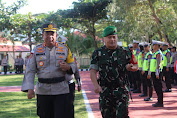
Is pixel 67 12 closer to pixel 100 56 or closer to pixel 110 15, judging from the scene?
pixel 110 15

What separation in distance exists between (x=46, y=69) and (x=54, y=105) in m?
0.59

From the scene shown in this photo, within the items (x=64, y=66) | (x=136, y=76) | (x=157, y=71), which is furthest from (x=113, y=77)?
(x=136, y=76)

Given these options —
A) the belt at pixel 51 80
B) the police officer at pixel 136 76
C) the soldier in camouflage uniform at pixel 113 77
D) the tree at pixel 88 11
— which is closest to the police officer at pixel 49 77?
the belt at pixel 51 80

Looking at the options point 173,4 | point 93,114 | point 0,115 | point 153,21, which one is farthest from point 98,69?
point 153,21

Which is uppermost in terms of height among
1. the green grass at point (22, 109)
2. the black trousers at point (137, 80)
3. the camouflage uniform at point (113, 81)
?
the camouflage uniform at point (113, 81)

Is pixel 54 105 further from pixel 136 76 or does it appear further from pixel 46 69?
pixel 136 76

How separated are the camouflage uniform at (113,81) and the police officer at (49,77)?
0.56 m

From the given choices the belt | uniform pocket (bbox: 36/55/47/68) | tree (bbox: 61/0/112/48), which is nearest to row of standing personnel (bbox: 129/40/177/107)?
the belt

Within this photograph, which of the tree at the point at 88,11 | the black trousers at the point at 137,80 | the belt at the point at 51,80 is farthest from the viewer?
the tree at the point at 88,11

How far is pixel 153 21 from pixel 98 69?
17.6m

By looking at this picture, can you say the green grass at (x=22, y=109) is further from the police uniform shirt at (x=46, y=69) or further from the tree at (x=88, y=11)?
the tree at (x=88, y=11)

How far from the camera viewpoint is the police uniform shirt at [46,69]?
4.60 metres

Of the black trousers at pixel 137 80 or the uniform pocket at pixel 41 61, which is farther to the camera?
the black trousers at pixel 137 80

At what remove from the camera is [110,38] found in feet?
14.9
